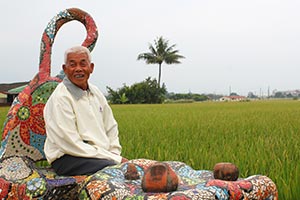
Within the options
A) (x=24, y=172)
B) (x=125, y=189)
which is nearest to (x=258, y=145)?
(x=24, y=172)

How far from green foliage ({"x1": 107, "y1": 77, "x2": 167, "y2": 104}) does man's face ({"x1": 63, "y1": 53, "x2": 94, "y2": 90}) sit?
82.0 feet

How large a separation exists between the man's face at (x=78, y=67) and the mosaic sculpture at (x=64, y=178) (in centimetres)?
50

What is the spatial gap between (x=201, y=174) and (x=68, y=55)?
90cm

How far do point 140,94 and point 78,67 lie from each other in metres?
25.4

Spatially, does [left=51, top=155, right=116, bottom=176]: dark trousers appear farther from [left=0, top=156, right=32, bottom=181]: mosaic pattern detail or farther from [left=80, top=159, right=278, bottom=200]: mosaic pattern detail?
[left=80, top=159, right=278, bottom=200]: mosaic pattern detail

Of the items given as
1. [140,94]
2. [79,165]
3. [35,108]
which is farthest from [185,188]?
[140,94]

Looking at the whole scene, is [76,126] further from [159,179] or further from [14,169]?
[159,179]

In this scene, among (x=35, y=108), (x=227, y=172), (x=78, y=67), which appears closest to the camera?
(x=227, y=172)

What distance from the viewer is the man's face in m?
2.04

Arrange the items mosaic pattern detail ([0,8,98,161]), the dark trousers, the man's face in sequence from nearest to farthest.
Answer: the dark trousers
the man's face
mosaic pattern detail ([0,8,98,161])

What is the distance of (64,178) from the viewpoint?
1.90 meters

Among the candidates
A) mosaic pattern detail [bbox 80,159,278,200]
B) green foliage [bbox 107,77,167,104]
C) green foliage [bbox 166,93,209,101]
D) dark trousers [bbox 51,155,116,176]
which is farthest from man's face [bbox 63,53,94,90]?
green foliage [bbox 166,93,209,101]

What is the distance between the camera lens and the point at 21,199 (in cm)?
185

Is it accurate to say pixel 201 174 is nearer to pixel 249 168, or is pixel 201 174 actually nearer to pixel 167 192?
pixel 167 192
